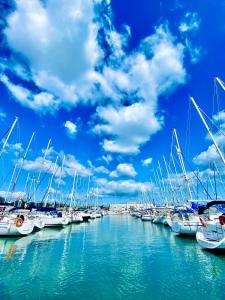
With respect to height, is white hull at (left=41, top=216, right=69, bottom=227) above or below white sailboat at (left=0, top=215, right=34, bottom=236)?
above

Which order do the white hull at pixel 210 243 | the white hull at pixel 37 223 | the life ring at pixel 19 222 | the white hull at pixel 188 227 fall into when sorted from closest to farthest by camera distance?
1. the white hull at pixel 210 243
2. the life ring at pixel 19 222
3. the white hull at pixel 188 227
4. the white hull at pixel 37 223

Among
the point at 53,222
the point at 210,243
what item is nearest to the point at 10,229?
the point at 53,222

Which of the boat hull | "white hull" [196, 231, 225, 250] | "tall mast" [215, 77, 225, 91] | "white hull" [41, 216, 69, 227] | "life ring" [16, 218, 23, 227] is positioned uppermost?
"tall mast" [215, 77, 225, 91]

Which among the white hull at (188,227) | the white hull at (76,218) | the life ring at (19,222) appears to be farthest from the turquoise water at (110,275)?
the white hull at (76,218)

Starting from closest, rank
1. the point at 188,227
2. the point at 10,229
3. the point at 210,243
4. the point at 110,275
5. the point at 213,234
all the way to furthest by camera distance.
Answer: the point at 110,275, the point at 210,243, the point at 213,234, the point at 10,229, the point at 188,227

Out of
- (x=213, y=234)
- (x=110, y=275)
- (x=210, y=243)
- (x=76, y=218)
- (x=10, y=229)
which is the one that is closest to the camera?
(x=110, y=275)

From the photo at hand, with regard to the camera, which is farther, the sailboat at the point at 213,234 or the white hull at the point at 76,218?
the white hull at the point at 76,218

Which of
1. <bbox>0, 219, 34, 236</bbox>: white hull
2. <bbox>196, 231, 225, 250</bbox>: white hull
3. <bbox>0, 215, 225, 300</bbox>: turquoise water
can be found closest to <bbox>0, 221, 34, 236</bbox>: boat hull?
<bbox>0, 219, 34, 236</bbox>: white hull

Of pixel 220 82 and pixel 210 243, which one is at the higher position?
pixel 220 82

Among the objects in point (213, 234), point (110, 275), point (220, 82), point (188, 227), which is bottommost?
point (110, 275)

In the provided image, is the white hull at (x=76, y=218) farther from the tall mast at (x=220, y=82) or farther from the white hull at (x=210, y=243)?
the tall mast at (x=220, y=82)

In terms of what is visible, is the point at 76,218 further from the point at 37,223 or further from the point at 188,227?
the point at 188,227

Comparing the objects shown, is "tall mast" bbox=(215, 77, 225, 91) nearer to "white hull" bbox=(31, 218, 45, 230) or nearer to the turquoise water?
the turquoise water

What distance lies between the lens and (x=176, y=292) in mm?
14344
